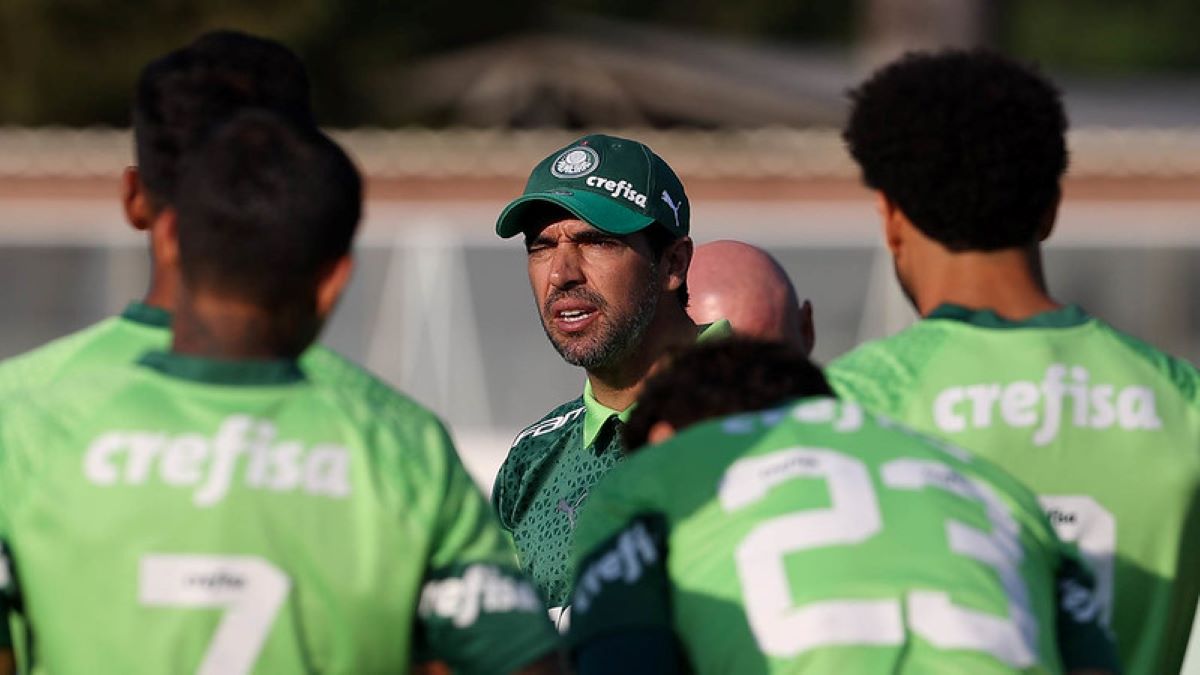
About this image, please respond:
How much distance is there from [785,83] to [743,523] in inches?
798

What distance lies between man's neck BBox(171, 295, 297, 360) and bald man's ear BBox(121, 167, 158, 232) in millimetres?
640

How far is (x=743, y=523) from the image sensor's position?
10.8 ft

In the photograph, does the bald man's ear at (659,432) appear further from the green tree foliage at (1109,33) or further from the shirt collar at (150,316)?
the green tree foliage at (1109,33)

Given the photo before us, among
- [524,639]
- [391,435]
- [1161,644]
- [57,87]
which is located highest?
[391,435]

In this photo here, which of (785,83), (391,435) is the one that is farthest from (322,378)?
(785,83)

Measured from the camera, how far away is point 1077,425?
3832 mm

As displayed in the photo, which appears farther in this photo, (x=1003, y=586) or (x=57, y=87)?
(x=57, y=87)

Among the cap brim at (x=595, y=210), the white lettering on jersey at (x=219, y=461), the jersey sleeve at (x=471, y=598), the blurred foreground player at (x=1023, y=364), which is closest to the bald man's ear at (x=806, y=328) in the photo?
the cap brim at (x=595, y=210)

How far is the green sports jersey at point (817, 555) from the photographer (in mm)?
3238

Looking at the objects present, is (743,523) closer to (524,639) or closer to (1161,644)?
(524,639)

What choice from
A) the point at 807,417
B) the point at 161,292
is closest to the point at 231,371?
the point at 161,292

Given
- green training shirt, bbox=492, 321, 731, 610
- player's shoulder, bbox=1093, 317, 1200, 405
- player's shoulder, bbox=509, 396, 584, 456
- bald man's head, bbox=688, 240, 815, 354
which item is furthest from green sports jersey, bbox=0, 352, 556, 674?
bald man's head, bbox=688, 240, 815, 354

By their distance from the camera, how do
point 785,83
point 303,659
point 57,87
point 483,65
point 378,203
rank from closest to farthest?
1. point 303,659
2. point 378,203
3. point 785,83
4. point 483,65
5. point 57,87

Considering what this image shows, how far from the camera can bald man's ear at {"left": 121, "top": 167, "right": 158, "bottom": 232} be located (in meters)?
3.87
